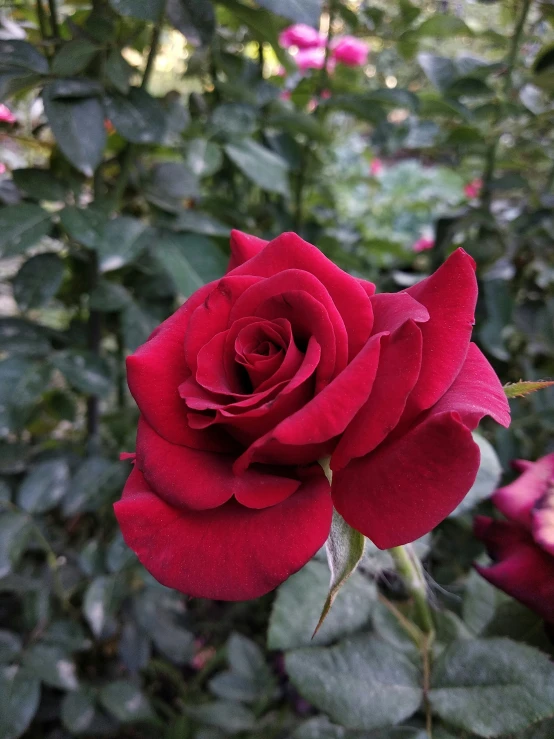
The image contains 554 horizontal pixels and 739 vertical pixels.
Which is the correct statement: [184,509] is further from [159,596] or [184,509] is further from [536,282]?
[536,282]

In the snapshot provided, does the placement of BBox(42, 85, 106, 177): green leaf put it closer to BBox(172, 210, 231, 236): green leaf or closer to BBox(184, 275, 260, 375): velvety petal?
BBox(172, 210, 231, 236): green leaf

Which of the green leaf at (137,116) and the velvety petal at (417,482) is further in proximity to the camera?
the green leaf at (137,116)

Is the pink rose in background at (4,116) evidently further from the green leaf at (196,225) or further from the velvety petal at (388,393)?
the velvety petal at (388,393)

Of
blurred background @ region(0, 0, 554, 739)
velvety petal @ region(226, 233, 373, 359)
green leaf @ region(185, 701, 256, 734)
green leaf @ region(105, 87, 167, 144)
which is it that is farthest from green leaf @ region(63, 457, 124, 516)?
velvety petal @ region(226, 233, 373, 359)

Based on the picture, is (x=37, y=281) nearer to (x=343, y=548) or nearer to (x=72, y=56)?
(x=72, y=56)

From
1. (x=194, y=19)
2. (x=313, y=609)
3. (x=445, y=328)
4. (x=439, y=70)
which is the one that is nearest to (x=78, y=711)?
(x=313, y=609)

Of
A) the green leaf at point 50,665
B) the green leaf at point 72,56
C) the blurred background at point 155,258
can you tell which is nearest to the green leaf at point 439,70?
the blurred background at point 155,258

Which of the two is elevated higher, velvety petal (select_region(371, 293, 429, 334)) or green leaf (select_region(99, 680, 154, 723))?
velvety petal (select_region(371, 293, 429, 334))
